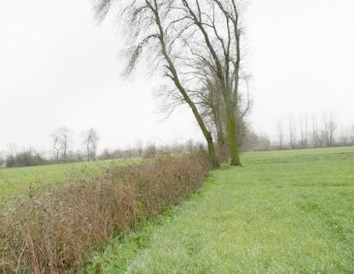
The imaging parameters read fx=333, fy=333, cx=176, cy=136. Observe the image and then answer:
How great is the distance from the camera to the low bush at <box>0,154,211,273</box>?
4980mm

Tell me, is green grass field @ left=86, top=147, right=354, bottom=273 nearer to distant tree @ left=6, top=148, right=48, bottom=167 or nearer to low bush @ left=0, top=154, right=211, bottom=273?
low bush @ left=0, top=154, right=211, bottom=273

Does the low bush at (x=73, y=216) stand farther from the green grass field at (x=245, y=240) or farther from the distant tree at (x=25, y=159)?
the distant tree at (x=25, y=159)

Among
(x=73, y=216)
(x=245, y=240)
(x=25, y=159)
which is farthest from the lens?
(x=25, y=159)

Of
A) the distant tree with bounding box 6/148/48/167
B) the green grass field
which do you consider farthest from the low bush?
the distant tree with bounding box 6/148/48/167

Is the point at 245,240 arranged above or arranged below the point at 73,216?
below

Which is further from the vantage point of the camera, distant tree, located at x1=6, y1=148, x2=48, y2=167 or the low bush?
distant tree, located at x1=6, y1=148, x2=48, y2=167

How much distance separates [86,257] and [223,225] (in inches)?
142

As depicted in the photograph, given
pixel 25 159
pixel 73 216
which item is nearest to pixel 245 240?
pixel 73 216

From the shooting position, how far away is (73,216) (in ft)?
20.7

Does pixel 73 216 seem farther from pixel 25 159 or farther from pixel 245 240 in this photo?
pixel 25 159

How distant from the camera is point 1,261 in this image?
459 cm

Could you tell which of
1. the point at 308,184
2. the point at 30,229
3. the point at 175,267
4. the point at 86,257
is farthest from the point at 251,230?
the point at 308,184

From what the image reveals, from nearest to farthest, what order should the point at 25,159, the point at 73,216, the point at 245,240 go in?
1. the point at 73,216
2. the point at 245,240
3. the point at 25,159

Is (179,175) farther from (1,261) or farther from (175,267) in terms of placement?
(1,261)
